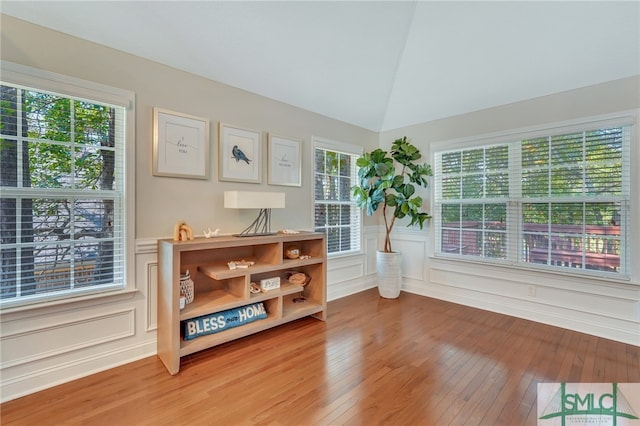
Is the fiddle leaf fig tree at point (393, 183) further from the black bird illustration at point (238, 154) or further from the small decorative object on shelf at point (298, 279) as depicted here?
the black bird illustration at point (238, 154)

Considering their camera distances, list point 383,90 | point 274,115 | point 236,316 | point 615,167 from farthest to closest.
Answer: point 383,90, point 274,115, point 615,167, point 236,316

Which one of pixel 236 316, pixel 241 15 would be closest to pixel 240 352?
pixel 236 316

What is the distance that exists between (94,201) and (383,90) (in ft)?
11.1

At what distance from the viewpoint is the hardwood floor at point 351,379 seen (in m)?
1.67

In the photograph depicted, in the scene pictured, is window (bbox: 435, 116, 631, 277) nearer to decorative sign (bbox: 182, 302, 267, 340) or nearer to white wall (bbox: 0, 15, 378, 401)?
white wall (bbox: 0, 15, 378, 401)

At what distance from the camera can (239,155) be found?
2891 millimetres

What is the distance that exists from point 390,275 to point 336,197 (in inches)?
51.2

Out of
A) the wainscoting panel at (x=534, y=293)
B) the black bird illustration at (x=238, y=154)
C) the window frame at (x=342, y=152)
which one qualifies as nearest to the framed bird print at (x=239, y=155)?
the black bird illustration at (x=238, y=154)

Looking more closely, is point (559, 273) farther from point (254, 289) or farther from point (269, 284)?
point (254, 289)

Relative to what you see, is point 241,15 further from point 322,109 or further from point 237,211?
point 237,211

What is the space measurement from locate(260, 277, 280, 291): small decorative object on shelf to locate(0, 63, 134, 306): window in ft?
3.68

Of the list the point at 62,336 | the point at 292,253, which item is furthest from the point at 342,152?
the point at 62,336

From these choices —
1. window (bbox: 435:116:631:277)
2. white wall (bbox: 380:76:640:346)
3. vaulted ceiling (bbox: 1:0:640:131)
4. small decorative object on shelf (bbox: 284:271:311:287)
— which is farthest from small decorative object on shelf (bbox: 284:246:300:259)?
window (bbox: 435:116:631:277)

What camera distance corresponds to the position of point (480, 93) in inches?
Result: 131
